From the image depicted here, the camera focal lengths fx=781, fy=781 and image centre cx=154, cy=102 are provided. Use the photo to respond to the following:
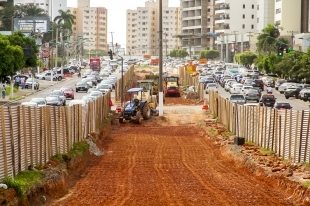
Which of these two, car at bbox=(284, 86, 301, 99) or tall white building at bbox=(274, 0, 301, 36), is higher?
tall white building at bbox=(274, 0, 301, 36)

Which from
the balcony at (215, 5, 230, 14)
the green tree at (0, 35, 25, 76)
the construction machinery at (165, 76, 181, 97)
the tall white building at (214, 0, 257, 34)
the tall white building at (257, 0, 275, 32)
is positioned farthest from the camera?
the balcony at (215, 5, 230, 14)

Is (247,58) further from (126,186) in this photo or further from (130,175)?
(126,186)

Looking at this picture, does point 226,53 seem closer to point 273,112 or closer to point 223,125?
point 223,125

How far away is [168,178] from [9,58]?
50364mm

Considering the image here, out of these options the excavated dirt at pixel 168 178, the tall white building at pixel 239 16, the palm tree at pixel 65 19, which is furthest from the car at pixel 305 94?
the tall white building at pixel 239 16

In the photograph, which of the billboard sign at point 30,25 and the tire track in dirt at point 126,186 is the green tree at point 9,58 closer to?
the tire track in dirt at point 126,186

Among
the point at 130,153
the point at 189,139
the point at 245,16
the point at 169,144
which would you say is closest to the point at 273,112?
the point at 130,153

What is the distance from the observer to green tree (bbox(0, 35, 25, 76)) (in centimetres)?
7406

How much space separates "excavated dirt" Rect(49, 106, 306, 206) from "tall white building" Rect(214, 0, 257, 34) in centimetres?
14755

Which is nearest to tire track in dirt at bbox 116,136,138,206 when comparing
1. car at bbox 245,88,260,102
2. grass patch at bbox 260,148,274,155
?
grass patch at bbox 260,148,274,155

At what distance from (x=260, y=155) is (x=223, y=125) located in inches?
703

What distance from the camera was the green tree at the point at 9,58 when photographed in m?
74.1

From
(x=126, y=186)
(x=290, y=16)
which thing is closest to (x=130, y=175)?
(x=126, y=186)

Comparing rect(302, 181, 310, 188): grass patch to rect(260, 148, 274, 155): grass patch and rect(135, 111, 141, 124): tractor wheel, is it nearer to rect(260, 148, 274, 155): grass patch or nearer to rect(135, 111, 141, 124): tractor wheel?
rect(260, 148, 274, 155): grass patch
